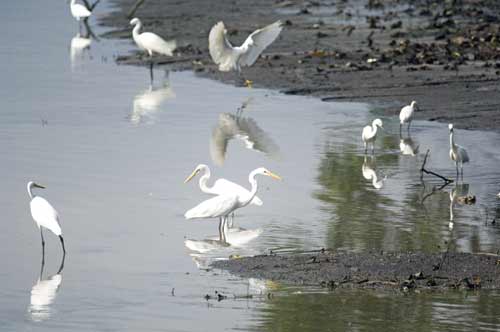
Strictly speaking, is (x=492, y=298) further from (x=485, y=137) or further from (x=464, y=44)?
(x=464, y=44)

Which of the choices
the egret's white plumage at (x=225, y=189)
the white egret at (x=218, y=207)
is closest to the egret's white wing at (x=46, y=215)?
the white egret at (x=218, y=207)

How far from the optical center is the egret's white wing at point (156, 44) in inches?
1088

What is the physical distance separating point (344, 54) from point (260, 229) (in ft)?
46.2

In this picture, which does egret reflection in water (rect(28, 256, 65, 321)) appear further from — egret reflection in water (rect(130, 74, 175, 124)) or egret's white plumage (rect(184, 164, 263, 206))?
egret reflection in water (rect(130, 74, 175, 124))

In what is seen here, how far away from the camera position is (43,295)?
438 inches

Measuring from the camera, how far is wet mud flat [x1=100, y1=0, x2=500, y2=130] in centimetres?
2289

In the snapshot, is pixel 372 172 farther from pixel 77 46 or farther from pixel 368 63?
pixel 77 46

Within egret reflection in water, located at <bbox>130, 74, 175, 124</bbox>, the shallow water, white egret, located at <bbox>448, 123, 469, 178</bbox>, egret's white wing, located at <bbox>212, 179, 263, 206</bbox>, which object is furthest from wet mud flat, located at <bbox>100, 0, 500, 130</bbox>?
egret's white wing, located at <bbox>212, 179, 263, 206</bbox>

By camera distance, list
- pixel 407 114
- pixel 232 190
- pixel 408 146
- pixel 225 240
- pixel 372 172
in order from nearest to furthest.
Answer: pixel 225 240, pixel 232 190, pixel 372 172, pixel 408 146, pixel 407 114

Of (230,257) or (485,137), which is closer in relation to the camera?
(230,257)

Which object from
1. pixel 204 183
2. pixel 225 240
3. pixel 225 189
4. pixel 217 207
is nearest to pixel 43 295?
pixel 225 240

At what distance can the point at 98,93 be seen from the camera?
966 inches

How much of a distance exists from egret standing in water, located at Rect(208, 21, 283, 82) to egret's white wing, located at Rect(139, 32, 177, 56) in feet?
13.4

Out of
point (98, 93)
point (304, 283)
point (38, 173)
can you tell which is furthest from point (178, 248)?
point (98, 93)
